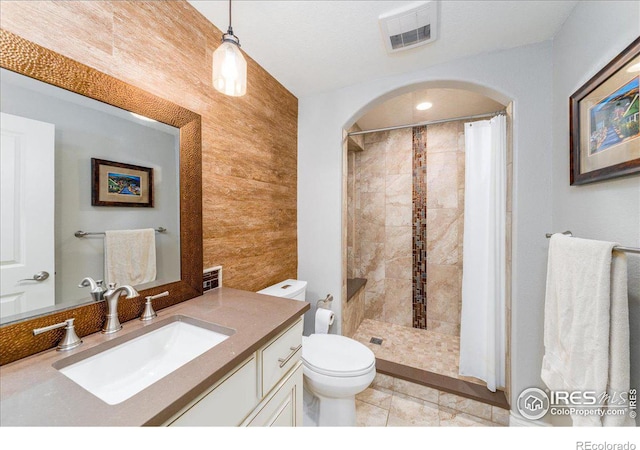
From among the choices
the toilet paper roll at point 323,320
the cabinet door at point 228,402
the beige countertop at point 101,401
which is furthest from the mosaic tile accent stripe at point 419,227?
the cabinet door at point 228,402

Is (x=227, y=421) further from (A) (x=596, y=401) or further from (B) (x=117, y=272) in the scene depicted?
(A) (x=596, y=401)

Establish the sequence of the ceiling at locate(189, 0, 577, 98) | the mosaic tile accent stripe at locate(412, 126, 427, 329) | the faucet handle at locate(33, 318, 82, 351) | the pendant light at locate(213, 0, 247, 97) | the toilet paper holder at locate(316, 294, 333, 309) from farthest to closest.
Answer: the mosaic tile accent stripe at locate(412, 126, 427, 329), the toilet paper holder at locate(316, 294, 333, 309), the ceiling at locate(189, 0, 577, 98), the pendant light at locate(213, 0, 247, 97), the faucet handle at locate(33, 318, 82, 351)

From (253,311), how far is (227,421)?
1.23 feet

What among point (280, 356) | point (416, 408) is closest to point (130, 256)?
point (280, 356)

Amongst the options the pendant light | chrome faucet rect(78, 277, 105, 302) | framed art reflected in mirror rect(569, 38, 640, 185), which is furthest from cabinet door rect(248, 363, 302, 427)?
framed art reflected in mirror rect(569, 38, 640, 185)

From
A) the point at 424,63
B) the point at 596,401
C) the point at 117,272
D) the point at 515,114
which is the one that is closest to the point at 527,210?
the point at 515,114

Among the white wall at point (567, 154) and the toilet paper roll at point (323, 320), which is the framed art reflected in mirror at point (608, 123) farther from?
the toilet paper roll at point (323, 320)

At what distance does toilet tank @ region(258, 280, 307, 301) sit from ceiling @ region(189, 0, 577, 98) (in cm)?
160

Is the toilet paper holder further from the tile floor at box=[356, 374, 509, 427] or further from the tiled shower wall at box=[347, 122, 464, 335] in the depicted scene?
the tiled shower wall at box=[347, 122, 464, 335]

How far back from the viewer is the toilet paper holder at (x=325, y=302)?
6.34 feet

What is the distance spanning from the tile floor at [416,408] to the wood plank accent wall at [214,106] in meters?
1.11

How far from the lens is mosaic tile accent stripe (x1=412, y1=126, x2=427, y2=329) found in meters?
2.69

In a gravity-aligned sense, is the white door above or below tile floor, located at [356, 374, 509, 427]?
above

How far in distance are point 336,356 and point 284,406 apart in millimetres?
593
